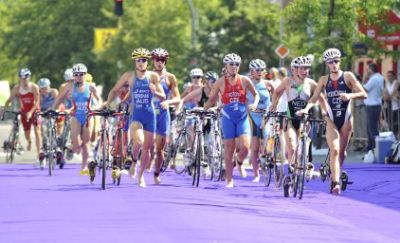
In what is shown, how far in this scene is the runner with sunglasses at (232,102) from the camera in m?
21.5

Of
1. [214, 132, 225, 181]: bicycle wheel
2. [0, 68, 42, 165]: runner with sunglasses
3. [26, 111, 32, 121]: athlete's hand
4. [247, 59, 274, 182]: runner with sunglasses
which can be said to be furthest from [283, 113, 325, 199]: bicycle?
[0, 68, 42, 165]: runner with sunglasses

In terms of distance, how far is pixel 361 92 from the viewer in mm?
19984

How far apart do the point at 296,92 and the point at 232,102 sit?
0.95 m

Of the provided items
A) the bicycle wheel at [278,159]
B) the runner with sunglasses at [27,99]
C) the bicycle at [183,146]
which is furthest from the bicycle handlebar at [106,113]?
the runner with sunglasses at [27,99]

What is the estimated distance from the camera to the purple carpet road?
1365 cm

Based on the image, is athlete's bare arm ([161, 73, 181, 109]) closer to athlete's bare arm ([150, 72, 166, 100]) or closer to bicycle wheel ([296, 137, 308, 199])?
athlete's bare arm ([150, 72, 166, 100])

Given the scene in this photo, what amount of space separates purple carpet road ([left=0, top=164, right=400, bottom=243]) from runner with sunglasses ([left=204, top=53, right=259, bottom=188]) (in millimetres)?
641

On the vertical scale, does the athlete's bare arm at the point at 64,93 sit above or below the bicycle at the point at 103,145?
above

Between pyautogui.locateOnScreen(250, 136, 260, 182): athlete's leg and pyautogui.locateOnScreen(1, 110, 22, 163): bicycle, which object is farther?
pyautogui.locateOnScreen(1, 110, 22, 163): bicycle

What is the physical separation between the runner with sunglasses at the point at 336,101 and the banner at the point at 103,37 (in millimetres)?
54286

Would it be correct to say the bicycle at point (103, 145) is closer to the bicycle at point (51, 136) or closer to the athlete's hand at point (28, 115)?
the bicycle at point (51, 136)

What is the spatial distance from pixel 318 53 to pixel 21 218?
71.2 ft

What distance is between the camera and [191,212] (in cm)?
1614

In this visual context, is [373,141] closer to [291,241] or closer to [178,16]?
[291,241]
